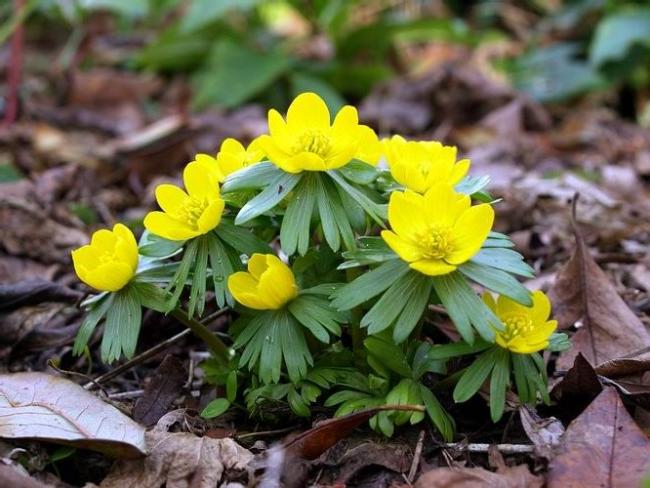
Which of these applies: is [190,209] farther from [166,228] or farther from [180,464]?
[180,464]

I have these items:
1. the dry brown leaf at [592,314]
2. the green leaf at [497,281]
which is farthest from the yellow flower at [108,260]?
→ the dry brown leaf at [592,314]

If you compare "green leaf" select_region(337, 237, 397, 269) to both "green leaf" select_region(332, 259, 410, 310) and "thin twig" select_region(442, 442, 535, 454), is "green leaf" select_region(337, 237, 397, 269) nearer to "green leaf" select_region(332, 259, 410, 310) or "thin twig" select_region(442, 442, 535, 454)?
"green leaf" select_region(332, 259, 410, 310)

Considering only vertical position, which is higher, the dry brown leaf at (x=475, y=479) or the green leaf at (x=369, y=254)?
the green leaf at (x=369, y=254)

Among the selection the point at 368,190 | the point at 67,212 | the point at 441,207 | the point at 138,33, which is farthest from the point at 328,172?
the point at 138,33

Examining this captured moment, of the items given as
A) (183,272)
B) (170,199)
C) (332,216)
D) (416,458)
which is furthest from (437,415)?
(170,199)

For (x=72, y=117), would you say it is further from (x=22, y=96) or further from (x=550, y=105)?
(x=550, y=105)

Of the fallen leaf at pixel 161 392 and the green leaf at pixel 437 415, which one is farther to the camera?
the fallen leaf at pixel 161 392

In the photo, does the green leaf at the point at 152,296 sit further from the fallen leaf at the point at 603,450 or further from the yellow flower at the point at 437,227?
the fallen leaf at the point at 603,450

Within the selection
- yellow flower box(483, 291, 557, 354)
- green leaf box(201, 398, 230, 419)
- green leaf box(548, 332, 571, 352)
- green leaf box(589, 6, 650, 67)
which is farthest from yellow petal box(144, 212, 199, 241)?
green leaf box(589, 6, 650, 67)
